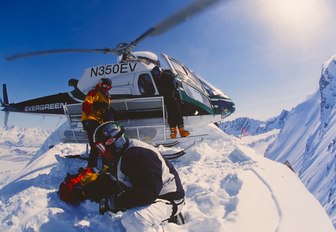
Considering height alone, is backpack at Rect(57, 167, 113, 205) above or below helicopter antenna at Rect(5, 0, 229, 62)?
below

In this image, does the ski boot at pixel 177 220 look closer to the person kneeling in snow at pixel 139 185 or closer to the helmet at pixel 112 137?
the person kneeling in snow at pixel 139 185

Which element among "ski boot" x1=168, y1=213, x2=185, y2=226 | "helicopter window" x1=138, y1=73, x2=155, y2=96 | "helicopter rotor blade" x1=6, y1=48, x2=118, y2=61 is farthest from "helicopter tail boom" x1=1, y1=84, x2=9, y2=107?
"ski boot" x1=168, y1=213, x2=185, y2=226

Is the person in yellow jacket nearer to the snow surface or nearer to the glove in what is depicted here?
the glove

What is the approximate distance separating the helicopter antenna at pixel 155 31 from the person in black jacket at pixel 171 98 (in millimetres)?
992

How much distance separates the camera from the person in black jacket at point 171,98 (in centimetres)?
852

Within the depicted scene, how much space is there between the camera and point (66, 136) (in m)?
8.96

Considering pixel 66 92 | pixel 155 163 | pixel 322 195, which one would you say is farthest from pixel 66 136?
pixel 322 195

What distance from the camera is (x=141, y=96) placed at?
8.95 m

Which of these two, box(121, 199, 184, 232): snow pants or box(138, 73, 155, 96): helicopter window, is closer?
box(121, 199, 184, 232): snow pants

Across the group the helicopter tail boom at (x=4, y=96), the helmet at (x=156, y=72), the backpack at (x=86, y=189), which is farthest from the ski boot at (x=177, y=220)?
the helicopter tail boom at (x=4, y=96)

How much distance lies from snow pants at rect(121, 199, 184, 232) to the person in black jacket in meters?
4.48

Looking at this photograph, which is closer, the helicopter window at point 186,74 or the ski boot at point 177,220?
the ski boot at point 177,220

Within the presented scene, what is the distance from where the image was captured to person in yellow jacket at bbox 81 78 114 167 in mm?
7199

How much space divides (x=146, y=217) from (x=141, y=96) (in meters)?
5.57
